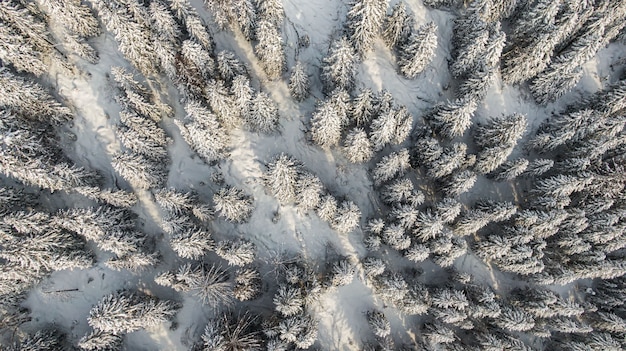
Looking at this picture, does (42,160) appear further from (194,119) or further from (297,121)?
(297,121)

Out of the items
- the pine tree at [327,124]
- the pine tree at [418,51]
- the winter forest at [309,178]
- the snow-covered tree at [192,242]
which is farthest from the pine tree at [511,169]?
the snow-covered tree at [192,242]

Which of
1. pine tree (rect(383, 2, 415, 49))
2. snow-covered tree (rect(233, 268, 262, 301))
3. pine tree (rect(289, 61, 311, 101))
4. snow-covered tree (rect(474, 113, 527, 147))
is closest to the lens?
snow-covered tree (rect(233, 268, 262, 301))

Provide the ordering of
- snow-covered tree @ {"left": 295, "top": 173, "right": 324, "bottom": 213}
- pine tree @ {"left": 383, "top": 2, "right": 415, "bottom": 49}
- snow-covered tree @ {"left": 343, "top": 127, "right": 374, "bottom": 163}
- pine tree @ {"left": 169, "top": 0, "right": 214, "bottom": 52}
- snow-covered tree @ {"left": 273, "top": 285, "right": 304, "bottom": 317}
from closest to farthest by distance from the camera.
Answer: snow-covered tree @ {"left": 273, "top": 285, "right": 304, "bottom": 317} < snow-covered tree @ {"left": 295, "top": 173, "right": 324, "bottom": 213} < snow-covered tree @ {"left": 343, "top": 127, "right": 374, "bottom": 163} < pine tree @ {"left": 169, "top": 0, "right": 214, "bottom": 52} < pine tree @ {"left": 383, "top": 2, "right": 415, "bottom": 49}

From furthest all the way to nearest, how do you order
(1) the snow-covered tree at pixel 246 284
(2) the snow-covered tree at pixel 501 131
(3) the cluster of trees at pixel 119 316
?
(2) the snow-covered tree at pixel 501 131
(1) the snow-covered tree at pixel 246 284
(3) the cluster of trees at pixel 119 316

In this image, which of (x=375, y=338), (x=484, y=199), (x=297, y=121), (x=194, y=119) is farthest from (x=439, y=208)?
(x=194, y=119)

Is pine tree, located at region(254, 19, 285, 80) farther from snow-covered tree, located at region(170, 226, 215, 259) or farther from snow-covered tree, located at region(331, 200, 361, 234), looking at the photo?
snow-covered tree, located at region(170, 226, 215, 259)

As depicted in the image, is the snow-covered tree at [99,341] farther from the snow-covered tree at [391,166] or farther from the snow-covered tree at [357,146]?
→ the snow-covered tree at [391,166]

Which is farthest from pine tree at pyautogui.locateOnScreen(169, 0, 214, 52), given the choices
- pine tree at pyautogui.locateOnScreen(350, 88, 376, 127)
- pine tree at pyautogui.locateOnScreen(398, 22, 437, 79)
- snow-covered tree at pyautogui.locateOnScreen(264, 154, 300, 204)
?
pine tree at pyautogui.locateOnScreen(398, 22, 437, 79)
